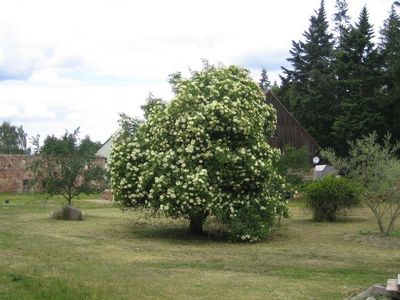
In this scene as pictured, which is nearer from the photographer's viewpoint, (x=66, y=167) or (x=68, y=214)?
(x=68, y=214)

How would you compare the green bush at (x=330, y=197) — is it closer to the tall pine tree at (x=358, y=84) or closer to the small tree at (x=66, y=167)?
the small tree at (x=66, y=167)

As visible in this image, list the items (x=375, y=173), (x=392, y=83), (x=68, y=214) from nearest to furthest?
(x=375, y=173), (x=68, y=214), (x=392, y=83)

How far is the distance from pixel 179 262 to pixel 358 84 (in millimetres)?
39197

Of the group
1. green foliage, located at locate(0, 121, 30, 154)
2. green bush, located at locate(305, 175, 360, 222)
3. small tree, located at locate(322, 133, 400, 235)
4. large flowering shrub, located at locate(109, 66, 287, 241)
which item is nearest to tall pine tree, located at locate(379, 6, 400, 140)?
green bush, located at locate(305, 175, 360, 222)

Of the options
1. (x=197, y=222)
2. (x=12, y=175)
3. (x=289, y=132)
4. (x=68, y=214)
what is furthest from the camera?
(x=289, y=132)

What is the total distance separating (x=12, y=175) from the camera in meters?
47.0

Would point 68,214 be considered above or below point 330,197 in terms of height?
below

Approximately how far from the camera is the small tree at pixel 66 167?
81.3 ft

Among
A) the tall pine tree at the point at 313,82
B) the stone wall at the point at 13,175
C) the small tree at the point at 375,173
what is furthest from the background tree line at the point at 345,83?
the small tree at the point at 375,173

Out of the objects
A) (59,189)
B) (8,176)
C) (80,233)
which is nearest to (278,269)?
(80,233)

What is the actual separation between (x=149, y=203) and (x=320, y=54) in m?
42.7

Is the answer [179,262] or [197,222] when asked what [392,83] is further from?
[179,262]

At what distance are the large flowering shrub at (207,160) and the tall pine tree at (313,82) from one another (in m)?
35.1

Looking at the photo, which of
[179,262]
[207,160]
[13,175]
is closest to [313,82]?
[13,175]
